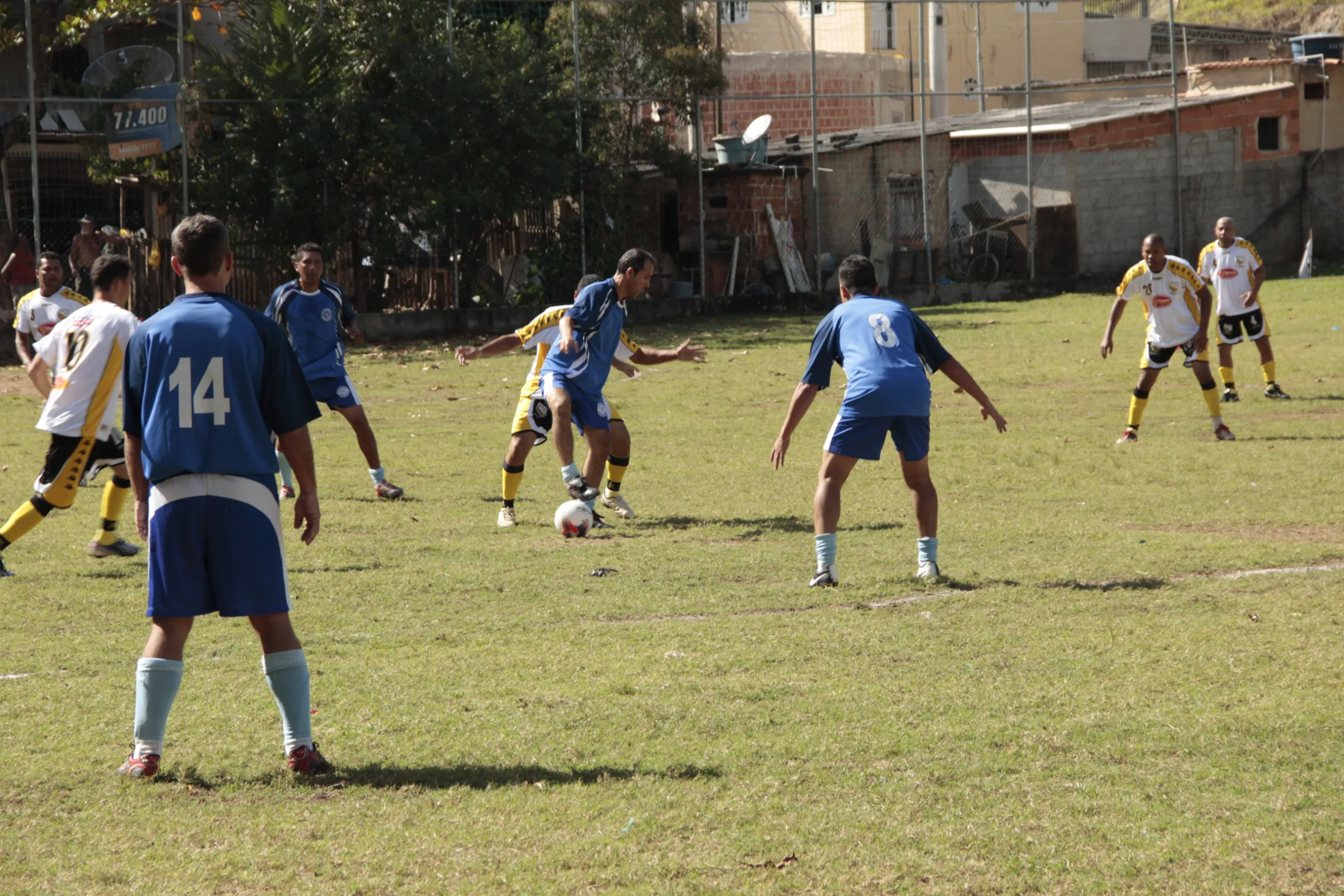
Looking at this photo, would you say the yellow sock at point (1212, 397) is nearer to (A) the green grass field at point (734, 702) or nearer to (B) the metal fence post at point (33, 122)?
(A) the green grass field at point (734, 702)

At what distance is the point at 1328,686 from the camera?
597cm

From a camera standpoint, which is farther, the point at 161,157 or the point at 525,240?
the point at 525,240

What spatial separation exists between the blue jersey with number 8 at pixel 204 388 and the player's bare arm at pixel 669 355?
5122 millimetres

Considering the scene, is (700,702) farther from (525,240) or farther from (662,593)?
(525,240)

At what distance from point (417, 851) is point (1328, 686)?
3705 mm

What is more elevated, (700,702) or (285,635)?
(285,635)

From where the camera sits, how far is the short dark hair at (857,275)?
27.4ft

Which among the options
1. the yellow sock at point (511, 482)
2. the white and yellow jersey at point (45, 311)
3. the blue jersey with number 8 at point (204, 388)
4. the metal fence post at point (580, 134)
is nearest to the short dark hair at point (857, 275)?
the yellow sock at point (511, 482)

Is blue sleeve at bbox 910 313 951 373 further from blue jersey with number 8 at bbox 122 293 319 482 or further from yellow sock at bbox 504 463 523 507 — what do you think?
blue jersey with number 8 at bbox 122 293 319 482

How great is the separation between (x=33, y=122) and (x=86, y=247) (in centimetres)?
215

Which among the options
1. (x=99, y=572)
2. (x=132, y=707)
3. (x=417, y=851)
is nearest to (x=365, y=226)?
(x=99, y=572)

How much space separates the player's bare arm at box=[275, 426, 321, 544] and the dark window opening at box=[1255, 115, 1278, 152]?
34.8 metres

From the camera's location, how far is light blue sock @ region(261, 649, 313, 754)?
513 cm

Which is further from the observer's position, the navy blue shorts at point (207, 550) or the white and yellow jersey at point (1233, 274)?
the white and yellow jersey at point (1233, 274)
